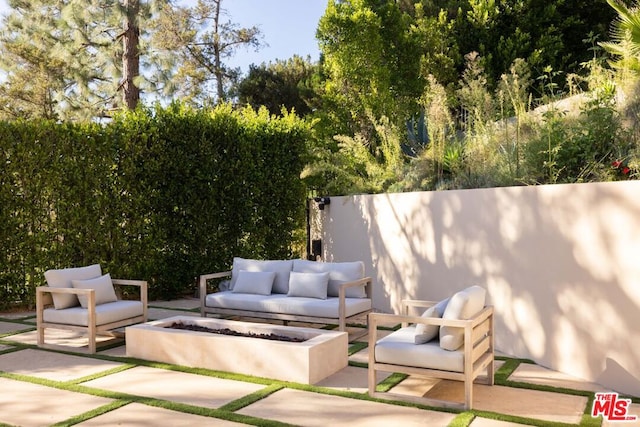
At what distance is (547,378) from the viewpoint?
16.5 ft

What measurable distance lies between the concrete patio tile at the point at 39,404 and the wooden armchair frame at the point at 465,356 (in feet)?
6.66

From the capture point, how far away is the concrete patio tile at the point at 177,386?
454 centimetres

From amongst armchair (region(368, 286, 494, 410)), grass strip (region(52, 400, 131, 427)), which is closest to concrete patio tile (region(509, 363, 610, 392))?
armchair (region(368, 286, 494, 410))

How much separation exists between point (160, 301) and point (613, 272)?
6.72m

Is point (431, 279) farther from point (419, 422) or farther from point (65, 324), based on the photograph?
point (65, 324)

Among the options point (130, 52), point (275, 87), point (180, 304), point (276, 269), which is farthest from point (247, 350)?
point (275, 87)

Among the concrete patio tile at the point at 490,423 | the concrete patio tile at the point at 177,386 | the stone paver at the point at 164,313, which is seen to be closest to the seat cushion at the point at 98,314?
the concrete patio tile at the point at 177,386

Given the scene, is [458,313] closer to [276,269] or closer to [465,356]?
[465,356]

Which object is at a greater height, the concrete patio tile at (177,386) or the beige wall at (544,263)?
the beige wall at (544,263)

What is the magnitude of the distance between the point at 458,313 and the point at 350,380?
118 centimetres

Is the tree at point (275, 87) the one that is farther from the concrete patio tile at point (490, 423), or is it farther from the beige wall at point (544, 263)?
the concrete patio tile at point (490, 423)

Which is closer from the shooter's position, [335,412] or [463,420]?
[463,420]

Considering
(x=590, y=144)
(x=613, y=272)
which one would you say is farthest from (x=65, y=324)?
(x=590, y=144)

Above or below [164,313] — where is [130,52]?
above
